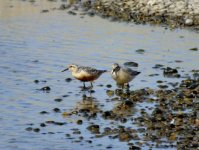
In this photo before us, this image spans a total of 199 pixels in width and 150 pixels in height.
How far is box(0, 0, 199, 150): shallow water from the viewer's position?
20.4 m

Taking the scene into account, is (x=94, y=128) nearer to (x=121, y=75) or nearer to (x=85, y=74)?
(x=121, y=75)

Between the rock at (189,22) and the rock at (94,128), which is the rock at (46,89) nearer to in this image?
the rock at (94,128)

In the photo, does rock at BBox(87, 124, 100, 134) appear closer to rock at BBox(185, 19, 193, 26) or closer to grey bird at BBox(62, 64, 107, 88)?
grey bird at BBox(62, 64, 107, 88)

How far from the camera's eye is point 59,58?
31562mm

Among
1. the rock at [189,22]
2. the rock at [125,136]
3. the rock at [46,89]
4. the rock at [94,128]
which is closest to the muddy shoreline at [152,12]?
the rock at [189,22]

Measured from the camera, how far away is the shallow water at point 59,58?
20.4m

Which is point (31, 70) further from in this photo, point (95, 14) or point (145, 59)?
point (95, 14)

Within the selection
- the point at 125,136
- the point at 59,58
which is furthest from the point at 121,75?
the point at 59,58

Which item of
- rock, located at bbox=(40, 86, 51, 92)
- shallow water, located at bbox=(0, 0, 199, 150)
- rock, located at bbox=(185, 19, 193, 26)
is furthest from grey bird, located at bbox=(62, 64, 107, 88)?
rock, located at bbox=(185, 19, 193, 26)

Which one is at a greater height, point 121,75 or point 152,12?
point 121,75

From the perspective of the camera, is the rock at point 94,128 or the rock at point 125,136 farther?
the rock at point 94,128

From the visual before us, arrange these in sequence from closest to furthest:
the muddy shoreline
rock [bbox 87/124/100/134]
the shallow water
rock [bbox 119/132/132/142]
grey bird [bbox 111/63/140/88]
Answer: rock [bbox 119/132/132/142], rock [bbox 87/124/100/134], the shallow water, grey bird [bbox 111/63/140/88], the muddy shoreline

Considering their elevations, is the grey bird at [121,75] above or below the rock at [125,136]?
above

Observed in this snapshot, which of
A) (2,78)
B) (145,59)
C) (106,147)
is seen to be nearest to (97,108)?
(106,147)
